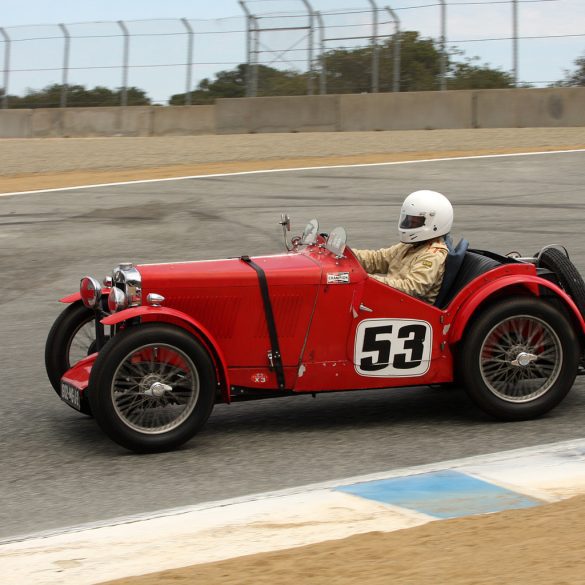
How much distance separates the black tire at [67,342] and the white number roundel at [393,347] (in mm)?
1611

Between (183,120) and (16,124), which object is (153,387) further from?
(16,124)

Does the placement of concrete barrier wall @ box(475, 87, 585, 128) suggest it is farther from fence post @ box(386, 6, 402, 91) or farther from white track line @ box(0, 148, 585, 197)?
white track line @ box(0, 148, 585, 197)

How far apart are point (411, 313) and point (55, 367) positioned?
2.12 metres

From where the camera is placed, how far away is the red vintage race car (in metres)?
5.79

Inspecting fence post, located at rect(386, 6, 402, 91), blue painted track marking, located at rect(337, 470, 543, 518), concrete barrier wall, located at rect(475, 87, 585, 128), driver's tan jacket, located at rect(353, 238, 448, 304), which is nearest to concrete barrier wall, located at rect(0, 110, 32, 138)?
fence post, located at rect(386, 6, 402, 91)

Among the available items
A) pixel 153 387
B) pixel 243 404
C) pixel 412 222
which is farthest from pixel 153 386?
pixel 412 222

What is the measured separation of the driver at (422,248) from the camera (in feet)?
21.1

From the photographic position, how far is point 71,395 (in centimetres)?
607

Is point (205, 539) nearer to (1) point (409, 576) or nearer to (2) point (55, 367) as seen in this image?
(1) point (409, 576)

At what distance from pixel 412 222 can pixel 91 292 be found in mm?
1926

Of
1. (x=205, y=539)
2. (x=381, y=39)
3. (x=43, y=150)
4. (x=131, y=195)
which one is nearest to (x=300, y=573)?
(x=205, y=539)

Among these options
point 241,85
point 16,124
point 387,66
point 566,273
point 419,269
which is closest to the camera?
point 419,269

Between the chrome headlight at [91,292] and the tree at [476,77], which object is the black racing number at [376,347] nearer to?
the chrome headlight at [91,292]

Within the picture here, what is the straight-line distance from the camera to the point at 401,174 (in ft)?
58.2
